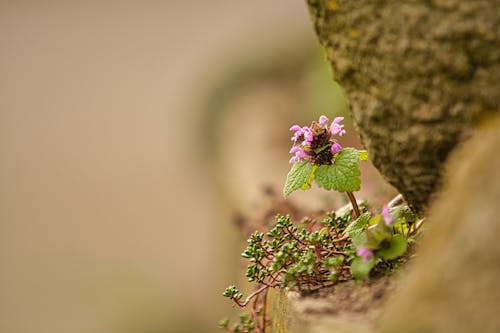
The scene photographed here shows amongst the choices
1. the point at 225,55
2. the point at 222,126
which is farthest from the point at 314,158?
the point at 225,55

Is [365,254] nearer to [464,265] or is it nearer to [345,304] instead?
[345,304]

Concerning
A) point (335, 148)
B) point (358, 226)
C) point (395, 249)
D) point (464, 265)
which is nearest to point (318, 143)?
point (335, 148)

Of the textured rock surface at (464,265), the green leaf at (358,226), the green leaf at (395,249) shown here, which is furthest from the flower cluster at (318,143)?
the textured rock surface at (464,265)

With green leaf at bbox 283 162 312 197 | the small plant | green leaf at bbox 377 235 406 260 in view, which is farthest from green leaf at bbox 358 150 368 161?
green leaf at bbox 377 235 406 260

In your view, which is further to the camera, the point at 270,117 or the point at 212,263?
the point at 270,117

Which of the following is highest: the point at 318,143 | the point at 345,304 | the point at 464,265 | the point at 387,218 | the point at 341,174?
the point at 318,143

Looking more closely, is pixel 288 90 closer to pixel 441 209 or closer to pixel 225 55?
pixel 225 55

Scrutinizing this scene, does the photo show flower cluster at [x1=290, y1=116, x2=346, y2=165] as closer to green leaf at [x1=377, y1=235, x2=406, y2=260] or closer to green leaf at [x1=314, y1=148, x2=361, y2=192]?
green leaf at [x1=314, y1=148, x2=361, y2=192]
